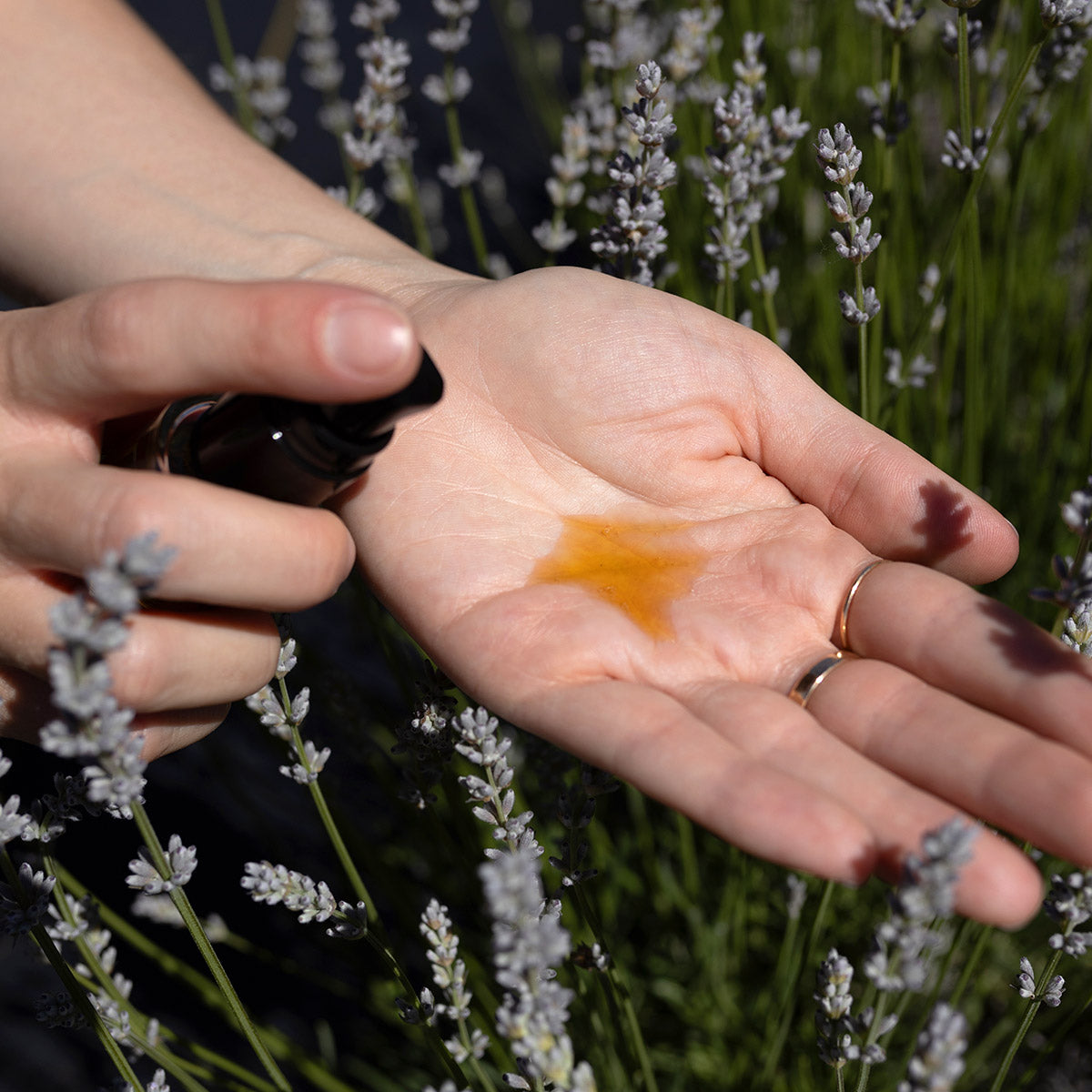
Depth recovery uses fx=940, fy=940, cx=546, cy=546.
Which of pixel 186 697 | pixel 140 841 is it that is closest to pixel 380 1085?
pixel 140 841

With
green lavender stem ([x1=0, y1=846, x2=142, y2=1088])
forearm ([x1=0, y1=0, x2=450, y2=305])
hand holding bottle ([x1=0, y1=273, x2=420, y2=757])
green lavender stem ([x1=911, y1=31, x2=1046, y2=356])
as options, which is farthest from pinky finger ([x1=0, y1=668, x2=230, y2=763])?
green lavender stem ([x1=911, y1=31, x2=1046, y2=356])

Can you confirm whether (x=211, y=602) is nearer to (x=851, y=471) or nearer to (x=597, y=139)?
(x=851, y=471)

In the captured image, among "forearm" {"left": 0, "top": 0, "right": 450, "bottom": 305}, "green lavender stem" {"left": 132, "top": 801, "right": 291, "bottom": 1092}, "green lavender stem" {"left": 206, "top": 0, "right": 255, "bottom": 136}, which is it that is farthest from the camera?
"green lavender stem" {"left": 206, "top": 0, "right": 255, "bottom": 136}

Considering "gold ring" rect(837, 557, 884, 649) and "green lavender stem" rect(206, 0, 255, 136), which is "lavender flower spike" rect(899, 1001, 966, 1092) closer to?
"gold ring" rect(837, 557, 884, 649)

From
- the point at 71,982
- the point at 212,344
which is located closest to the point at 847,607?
the point at 212,344

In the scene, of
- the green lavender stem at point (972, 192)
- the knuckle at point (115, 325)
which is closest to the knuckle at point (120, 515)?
the knuckle at point (115, 325)
